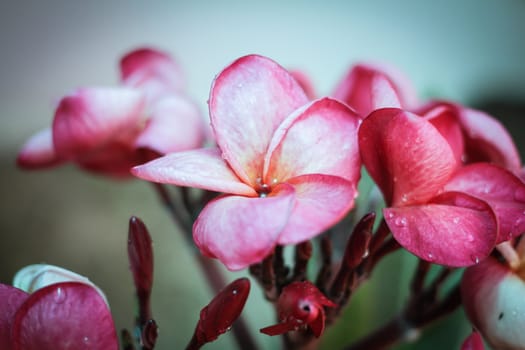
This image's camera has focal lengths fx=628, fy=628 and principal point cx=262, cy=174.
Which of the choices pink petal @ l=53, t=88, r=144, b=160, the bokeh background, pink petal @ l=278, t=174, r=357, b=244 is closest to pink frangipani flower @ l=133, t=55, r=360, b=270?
pink petal @ l=278, t=174, r=357, b=244

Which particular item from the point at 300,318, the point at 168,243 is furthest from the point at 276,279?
the point at 168,243

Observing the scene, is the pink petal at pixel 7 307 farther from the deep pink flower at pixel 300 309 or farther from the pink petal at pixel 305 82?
the pink petal at pixel 305 82

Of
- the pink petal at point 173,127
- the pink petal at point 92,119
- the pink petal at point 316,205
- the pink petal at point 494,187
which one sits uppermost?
the pink petal at point 92,119

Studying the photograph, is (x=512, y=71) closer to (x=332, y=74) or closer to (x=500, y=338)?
(x=332, y=74)

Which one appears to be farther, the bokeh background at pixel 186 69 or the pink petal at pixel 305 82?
the bokeh background at pixel 186 69

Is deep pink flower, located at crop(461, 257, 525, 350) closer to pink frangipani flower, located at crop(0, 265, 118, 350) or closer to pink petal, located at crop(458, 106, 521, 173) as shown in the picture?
pink petal, located at crop(458, 106, 521, 173)

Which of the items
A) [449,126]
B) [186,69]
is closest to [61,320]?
[449,126]

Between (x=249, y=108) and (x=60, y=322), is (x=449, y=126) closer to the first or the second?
(x=249, y=108)

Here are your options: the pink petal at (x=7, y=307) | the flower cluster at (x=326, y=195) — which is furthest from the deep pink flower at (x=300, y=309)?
the pink petal at (x=7, y=307)
